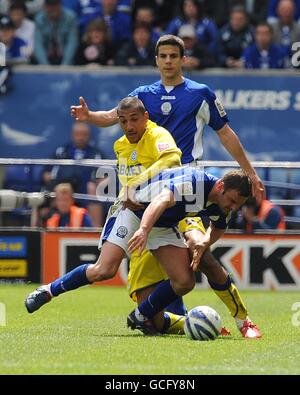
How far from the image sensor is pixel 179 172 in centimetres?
906

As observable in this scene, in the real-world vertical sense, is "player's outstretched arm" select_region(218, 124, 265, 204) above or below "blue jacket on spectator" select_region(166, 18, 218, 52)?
below

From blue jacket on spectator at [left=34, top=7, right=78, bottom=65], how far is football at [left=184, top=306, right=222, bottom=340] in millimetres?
9438

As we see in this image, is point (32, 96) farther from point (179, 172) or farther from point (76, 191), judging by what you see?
point (179, 172)

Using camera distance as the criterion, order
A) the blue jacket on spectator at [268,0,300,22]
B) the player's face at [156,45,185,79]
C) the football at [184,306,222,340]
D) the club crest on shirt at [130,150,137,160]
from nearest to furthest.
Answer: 1. the football at [184,306,222,340]
2. the club crest on shirt at [130,150,137,160]
3. the player's face at [156,45,185,79]
4. the blue jacket on spectator at [268,0,300,22]

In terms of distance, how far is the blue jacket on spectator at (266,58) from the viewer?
56.9 ft

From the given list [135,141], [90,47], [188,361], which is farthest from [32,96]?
[188,361]

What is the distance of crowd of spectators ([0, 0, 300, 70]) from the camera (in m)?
17.4

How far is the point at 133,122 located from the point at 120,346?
1.82 m

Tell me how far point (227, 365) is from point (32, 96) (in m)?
10.4

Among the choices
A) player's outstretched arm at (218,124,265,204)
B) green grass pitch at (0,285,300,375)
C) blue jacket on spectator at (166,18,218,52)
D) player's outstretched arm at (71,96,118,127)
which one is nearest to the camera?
green grass pitch at (0,285,300,375)

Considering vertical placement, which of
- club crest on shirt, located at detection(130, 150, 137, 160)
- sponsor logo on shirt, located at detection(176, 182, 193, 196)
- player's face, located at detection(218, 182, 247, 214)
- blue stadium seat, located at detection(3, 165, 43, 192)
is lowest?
blue stadium seat, located at detection(3, 165, 43, 192)

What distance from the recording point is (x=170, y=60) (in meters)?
10.0

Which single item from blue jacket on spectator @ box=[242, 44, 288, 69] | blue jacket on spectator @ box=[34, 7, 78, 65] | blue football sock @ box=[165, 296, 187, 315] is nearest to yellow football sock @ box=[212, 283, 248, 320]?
blue football sock @ box=[165, 296, 187, 315]

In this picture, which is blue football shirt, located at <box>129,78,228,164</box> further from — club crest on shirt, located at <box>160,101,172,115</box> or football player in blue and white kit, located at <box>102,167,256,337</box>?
football player in blue and white kit, located at <box>102,167,256,337</box>
